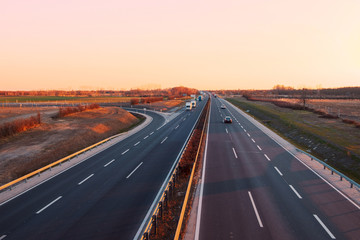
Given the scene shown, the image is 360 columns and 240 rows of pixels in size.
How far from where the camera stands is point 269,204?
11.9 m

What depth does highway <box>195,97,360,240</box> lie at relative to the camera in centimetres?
958

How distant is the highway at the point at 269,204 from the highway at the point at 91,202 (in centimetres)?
367

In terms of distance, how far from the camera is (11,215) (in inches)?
435

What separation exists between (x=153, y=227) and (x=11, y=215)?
784 centimetres

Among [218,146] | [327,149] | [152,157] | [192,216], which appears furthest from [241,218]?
[327,149]

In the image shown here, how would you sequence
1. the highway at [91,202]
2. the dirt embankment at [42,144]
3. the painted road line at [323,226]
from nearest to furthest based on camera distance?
the painted road line at [323,226] → the highway at [91,202] → the dirt embankment at [42,144]

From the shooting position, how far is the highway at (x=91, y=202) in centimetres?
974

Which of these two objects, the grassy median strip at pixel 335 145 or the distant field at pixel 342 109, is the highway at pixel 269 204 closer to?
the grassy median strip at pixel 335 145

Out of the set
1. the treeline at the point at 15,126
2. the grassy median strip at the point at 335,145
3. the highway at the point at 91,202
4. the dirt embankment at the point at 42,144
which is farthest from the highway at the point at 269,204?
the treeline at the point at 15,126

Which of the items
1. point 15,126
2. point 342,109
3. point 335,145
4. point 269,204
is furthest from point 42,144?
point 342,109

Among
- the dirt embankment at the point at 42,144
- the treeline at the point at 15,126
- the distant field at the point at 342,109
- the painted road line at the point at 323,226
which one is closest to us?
the painted road line at the point at 323,226

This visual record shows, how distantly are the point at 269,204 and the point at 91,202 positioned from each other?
10.3m

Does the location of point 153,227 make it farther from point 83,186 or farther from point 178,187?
point 83,186

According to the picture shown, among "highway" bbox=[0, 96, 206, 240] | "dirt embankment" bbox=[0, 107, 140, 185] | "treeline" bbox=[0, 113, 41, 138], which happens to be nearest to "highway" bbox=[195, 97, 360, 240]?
"highway" bbox=[0, 96, 206, 240]
